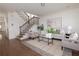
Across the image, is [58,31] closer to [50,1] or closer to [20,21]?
[50,1]

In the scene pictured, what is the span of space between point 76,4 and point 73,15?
178 mm

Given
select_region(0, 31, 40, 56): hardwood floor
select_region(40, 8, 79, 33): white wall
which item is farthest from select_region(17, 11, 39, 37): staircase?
select_region(40, 8, 79, 33): white wall

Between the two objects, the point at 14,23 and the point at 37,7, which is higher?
the point at 37,7

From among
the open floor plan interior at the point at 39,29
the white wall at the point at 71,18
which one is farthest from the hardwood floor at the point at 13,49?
the white wall at the point at 71,18

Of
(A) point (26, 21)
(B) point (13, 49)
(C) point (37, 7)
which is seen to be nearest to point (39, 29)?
(A) point (26, 21)

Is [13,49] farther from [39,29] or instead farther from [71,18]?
[71,18]

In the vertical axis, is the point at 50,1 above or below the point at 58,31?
above

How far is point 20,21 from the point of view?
181 centimetres

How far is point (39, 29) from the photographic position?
183 cm

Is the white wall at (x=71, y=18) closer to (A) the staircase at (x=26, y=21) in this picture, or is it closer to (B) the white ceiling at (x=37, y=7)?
(B) the white ceiling at (x=37, y=7)

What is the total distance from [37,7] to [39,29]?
1.17ft

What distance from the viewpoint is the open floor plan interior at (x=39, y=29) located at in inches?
69.6

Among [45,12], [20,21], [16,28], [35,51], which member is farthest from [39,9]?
[35,51]

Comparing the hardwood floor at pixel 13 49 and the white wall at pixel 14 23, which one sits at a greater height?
the white wall at pixel 14 23
